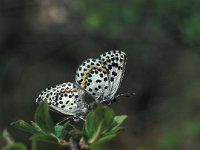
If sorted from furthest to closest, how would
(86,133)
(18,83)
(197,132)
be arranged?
1. (18,83)
2. (197,132)
3. (86,133)

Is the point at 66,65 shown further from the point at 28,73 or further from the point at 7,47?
the point at 7,47

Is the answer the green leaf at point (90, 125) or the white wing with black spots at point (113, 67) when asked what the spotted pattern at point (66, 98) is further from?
the green leaf at point (90, 125)

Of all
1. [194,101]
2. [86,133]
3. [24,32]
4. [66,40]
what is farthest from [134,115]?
[86,133]

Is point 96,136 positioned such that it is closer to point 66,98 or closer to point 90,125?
point 90,125

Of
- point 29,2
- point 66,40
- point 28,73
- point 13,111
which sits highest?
point 29,2

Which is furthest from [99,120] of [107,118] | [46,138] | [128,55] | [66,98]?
[128,55]

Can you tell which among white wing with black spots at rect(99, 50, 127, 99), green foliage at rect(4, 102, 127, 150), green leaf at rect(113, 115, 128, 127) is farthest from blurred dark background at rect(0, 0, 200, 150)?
green foliage at rect(4, 102, 127, 150)

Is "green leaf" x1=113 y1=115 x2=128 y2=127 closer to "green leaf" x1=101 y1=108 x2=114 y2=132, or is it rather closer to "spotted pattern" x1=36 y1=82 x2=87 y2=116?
"green leaf" x1=101 y1=108 x2=114 y2=132

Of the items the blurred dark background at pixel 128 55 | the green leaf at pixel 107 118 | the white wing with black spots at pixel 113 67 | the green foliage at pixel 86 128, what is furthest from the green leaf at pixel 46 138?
the blurred dark background at pixel 128 55
